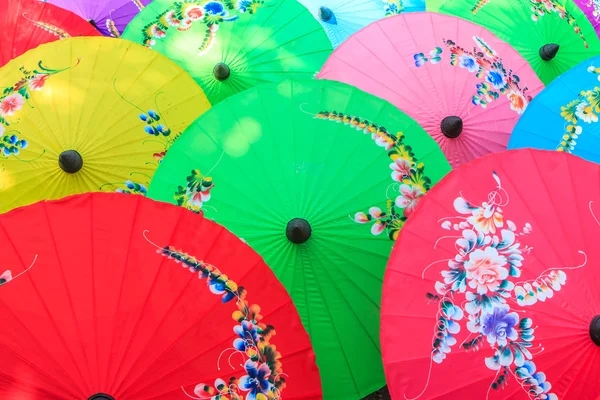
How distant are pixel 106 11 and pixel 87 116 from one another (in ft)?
5.90

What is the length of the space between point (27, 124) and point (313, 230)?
1.62m

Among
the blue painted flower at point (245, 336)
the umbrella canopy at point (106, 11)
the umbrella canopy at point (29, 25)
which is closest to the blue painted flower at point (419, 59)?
the blue painted flower at point (245, 336)

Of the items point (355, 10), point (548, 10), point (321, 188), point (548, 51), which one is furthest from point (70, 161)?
point (548, 10)

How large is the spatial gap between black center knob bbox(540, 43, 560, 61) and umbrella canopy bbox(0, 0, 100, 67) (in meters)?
3.18

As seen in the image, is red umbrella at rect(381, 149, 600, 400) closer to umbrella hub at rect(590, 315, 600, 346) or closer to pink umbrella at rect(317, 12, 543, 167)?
umbrella hub at rect(590, 315, 600, 346)

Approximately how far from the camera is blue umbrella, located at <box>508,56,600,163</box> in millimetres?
2936

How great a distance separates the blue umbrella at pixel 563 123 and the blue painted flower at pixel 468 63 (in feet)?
1.38

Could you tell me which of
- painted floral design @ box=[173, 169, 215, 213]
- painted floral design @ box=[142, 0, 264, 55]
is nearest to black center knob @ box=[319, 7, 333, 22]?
painted floral design @ box=[142, 0, 264, 55]

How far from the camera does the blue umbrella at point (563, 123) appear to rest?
294 cm

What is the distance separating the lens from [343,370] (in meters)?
2.38

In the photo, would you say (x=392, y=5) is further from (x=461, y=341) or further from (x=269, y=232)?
(x=461, y=341)

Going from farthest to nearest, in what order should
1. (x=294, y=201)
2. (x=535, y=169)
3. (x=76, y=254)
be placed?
(x=294, y=201)
(x=535, y=169)
(x=76, y=254)

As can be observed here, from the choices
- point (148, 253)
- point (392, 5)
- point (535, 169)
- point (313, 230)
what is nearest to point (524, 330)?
point (535, 169)

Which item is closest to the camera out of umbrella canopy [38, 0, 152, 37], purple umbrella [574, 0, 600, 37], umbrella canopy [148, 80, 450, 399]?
umbrella canopy [148, 80, 450, 399]
